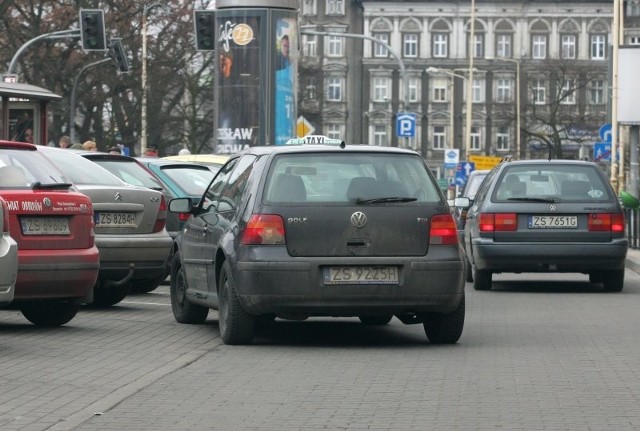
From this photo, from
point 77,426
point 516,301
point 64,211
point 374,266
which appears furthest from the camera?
point 516,301

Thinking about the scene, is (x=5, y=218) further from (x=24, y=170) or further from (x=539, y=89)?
(x=539, y=89)

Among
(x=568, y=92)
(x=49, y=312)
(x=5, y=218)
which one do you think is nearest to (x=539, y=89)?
(x=568, y=92)

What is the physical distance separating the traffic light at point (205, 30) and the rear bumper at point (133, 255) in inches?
924

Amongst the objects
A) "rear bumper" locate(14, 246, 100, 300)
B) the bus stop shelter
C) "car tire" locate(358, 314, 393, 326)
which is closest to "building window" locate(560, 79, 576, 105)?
the bus stop shelter

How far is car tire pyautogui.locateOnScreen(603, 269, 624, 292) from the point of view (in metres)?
19.6

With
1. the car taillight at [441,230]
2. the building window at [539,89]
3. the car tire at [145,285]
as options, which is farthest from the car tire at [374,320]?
the building window at [539,89]

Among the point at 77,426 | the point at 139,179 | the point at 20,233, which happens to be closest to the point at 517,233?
the point at 139,179

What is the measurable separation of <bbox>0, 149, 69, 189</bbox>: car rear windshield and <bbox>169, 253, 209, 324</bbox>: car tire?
61.4 inches

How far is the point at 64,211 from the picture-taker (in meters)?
12.9

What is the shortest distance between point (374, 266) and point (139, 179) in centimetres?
672

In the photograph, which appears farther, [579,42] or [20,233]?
[579,42]

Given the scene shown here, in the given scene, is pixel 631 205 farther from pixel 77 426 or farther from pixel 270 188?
pixel 77 426

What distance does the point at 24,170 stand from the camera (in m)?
13.1

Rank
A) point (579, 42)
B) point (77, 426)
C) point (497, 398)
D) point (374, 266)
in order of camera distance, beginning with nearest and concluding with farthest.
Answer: point (77, 426) < point (497, 398) < point (374, 266) < point (579, 42)
